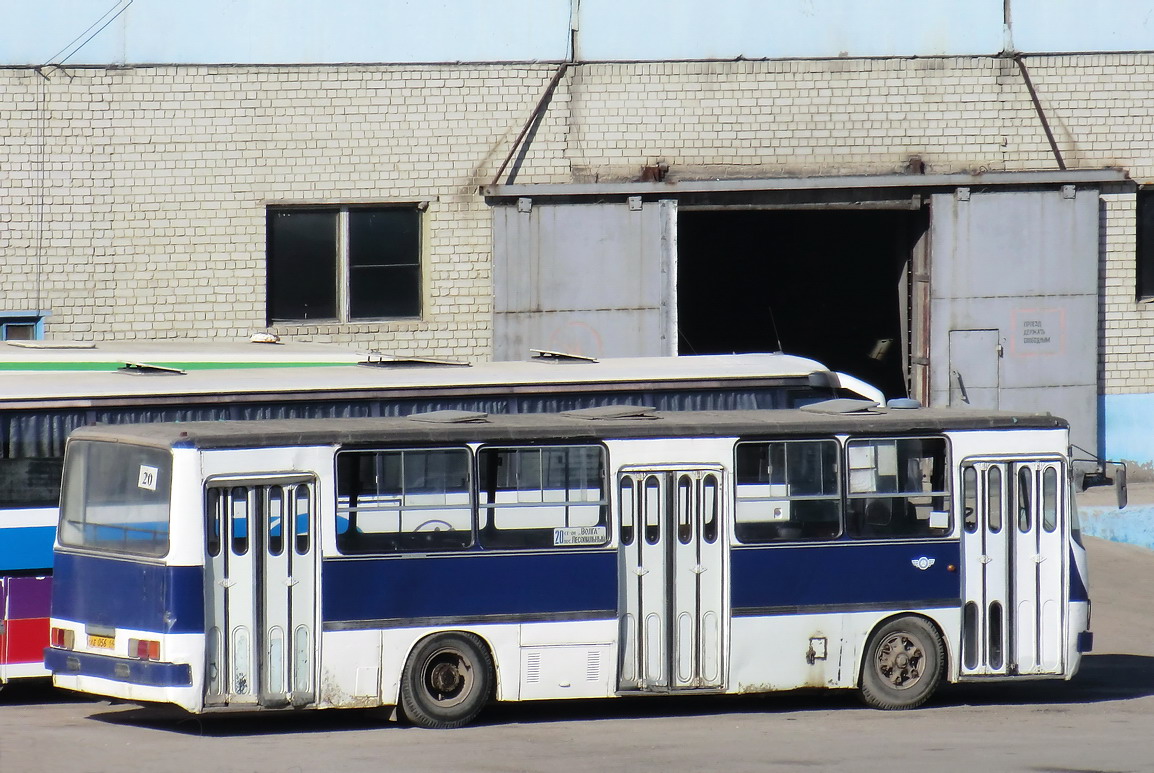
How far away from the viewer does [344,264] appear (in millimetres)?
19750

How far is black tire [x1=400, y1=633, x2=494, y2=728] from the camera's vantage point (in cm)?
1066

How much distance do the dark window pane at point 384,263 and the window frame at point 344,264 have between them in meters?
0.02

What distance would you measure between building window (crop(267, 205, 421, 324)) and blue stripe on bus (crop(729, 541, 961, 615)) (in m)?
9.66

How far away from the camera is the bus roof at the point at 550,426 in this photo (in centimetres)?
1043

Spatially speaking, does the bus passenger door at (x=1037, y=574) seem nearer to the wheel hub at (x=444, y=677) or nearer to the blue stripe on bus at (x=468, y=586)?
the blue stripe on bus at (x=468, y=586)

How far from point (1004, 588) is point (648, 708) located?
2.68 meters

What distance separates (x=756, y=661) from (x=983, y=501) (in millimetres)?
2023

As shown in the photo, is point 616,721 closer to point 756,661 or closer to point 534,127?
point 756,661

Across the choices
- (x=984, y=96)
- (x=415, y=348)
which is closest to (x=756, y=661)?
(x=415, y=348)

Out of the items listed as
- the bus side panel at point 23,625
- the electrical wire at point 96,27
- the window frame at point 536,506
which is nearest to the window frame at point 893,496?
the window frame at point 536,506

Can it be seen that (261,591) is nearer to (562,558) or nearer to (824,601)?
(562,558)

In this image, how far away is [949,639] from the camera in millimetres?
11531

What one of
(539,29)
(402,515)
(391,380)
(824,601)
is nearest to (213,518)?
(402,515)

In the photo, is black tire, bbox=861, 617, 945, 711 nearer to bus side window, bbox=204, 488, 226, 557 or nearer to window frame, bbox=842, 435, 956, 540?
window frame, bbox=842, 435, 956, 540
